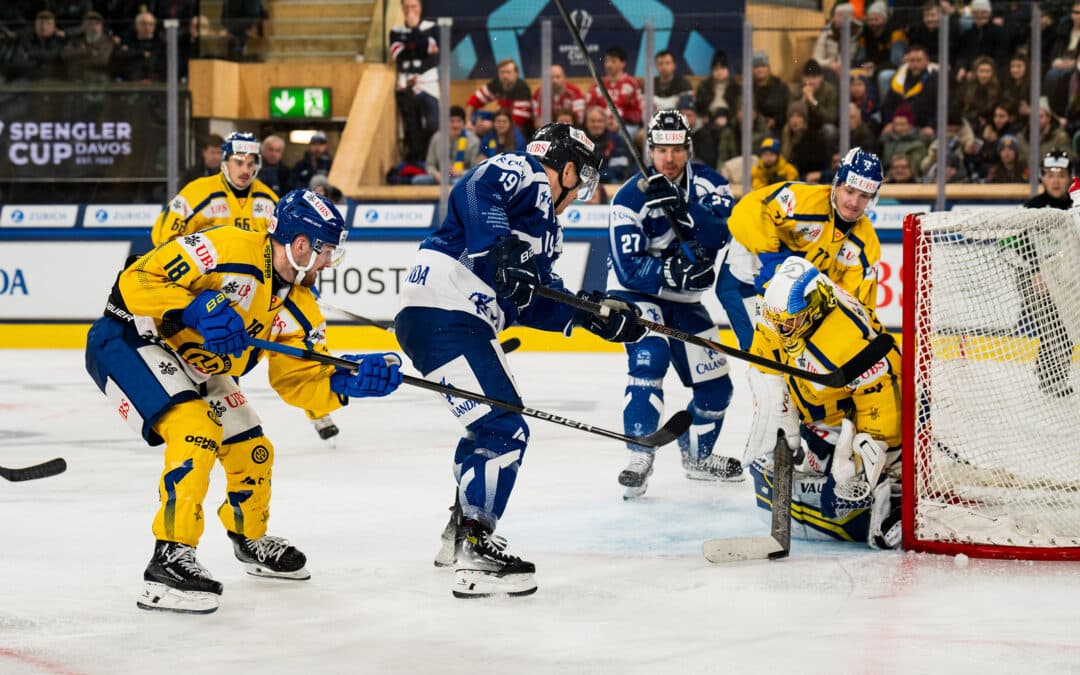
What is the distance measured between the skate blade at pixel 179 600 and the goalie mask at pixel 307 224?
0.80 m

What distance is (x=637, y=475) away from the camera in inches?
190

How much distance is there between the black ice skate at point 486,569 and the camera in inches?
138

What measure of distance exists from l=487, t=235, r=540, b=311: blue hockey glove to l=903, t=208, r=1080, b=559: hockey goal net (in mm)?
1141

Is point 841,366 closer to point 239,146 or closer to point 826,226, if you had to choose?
point 826,226

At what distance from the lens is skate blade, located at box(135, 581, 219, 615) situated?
10.8ft

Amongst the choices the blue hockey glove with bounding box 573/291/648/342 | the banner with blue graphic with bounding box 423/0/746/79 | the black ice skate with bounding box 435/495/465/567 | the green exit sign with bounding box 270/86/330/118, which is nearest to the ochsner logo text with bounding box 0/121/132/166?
the green exit sign with bounding box 270/86/330/118

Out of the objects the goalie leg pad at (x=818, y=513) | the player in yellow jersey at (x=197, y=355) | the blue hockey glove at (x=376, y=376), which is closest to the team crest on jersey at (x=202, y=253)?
the player in yellow jersey at (x=197, y=355)

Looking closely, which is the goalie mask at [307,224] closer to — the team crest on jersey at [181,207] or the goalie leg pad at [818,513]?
the goalie leg pad at [818,513]

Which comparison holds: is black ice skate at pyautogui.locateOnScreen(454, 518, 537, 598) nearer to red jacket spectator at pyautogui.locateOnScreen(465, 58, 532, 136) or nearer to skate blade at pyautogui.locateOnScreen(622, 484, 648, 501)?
skate blade at pyautogui.locateOnScreen(622, 484, 648, 501)

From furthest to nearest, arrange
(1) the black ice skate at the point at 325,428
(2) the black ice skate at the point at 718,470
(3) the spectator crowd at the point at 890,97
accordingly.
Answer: (3) the spectator crowd at the point at 890,97
(1) the black ice skate at the point at 325,428
(2) the black ice skate at the point at 718,470

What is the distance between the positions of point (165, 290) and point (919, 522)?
2103mm

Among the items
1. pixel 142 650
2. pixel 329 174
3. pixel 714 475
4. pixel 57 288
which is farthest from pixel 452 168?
pixel 142 650

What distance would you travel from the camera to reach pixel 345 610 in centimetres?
339

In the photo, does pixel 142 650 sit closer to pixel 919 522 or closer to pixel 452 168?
pixel 919 522
